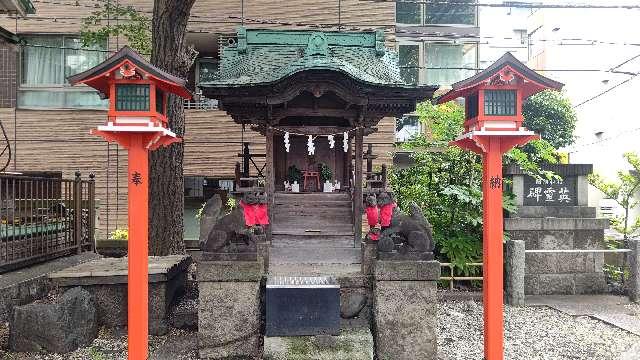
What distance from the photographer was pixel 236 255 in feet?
24.2

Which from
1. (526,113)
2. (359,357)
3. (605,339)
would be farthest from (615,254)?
(359,357)

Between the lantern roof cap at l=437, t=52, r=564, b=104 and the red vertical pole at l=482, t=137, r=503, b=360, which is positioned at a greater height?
the lantern roof cap at l=437, t=52, r=564, b=104

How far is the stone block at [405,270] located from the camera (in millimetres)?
7297

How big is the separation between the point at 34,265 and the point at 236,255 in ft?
16.6

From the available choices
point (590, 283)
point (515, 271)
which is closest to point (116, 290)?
point (515, 271)

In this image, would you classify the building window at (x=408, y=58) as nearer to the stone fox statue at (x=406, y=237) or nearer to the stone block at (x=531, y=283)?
the stone block at (x=531, y=283)

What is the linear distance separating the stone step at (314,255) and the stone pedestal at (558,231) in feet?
16.8

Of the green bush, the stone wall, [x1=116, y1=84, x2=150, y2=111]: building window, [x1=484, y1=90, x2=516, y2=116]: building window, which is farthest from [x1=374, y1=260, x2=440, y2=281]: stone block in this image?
the stone wall

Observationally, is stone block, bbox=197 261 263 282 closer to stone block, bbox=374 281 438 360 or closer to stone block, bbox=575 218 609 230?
stone block, bbox=374 281 438 360

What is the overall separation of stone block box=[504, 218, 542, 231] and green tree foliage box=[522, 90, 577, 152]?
762cm

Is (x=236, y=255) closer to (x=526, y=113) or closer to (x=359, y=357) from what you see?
(x=359, y=357)

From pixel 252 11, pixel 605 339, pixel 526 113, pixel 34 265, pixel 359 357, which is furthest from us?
pixel 526 113

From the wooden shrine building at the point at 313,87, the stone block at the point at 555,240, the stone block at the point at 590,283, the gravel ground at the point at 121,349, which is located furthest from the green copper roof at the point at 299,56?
the stone block at the point at 590,283

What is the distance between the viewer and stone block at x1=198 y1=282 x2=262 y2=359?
7.27m
